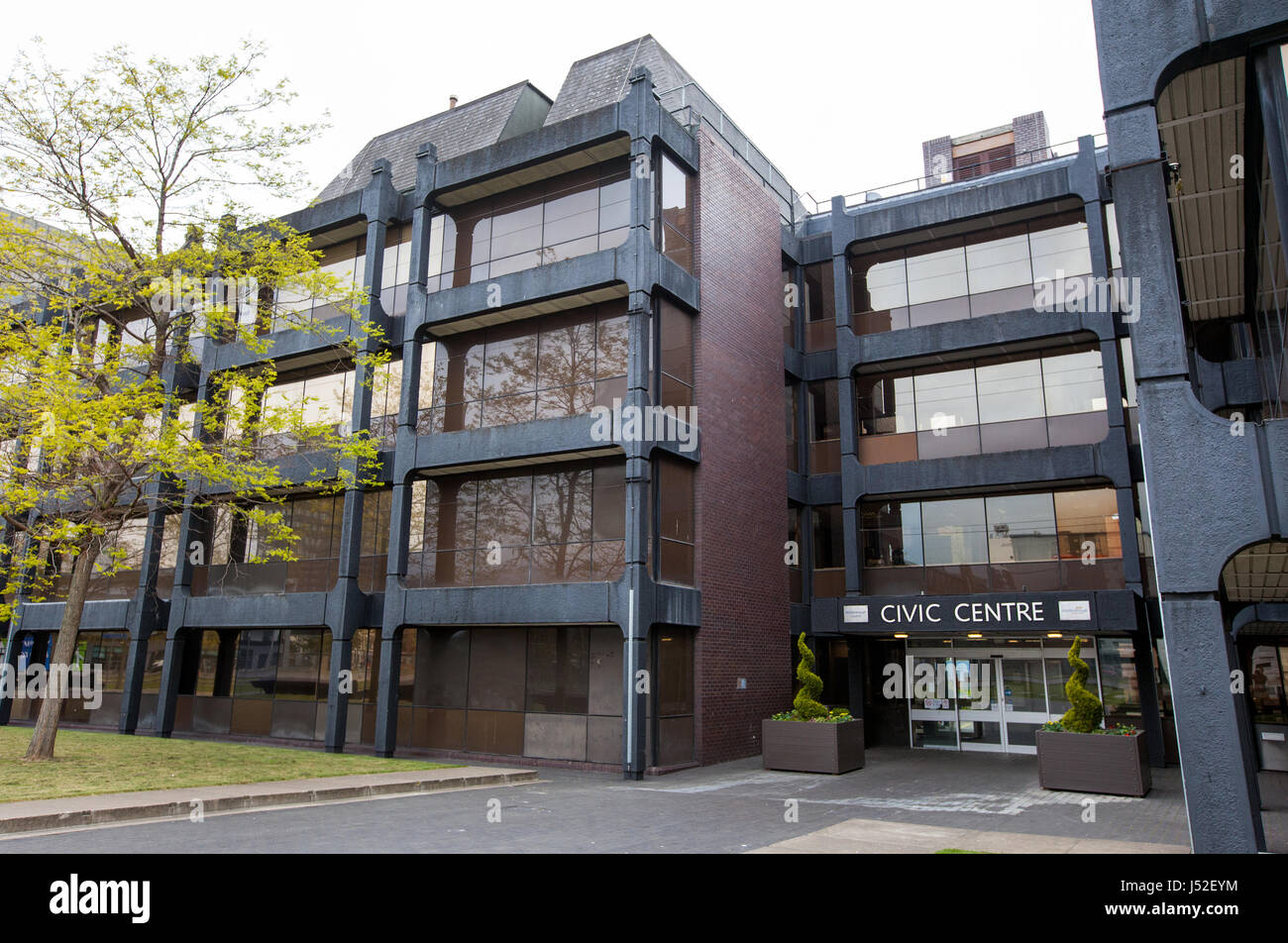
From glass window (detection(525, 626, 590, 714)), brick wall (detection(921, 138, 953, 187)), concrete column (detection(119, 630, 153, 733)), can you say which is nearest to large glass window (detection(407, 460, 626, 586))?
glass window (detection(525, 626, 590, 714))

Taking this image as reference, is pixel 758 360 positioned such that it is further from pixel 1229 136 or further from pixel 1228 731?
pixel 1228 731

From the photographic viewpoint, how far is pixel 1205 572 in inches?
310

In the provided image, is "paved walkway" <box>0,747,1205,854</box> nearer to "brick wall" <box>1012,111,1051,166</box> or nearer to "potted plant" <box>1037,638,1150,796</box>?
"potted plant" <box>1037,638,1150,796</box>

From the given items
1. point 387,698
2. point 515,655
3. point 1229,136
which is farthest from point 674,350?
point 1229,136

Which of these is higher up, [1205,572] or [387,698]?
[1205,572]

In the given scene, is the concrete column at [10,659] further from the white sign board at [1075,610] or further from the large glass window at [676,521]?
the white sign board at [1075,610]

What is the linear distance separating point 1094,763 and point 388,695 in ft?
46.9

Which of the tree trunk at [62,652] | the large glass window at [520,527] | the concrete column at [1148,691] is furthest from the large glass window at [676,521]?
the tree trunk at [62,652]

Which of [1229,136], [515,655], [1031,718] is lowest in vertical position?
[1031,718]

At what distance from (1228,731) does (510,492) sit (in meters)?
15.4

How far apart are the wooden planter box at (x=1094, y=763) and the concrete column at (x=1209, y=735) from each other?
22.1 ft

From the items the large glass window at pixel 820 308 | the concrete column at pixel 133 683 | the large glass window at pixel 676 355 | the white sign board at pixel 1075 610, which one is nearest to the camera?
the white sign board at pixel 1075 610

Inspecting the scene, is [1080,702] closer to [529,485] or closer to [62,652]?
[529,485]

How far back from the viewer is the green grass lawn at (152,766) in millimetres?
12352
